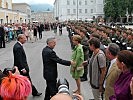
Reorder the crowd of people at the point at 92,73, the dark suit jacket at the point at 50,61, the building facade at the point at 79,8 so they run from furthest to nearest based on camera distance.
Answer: the building facade at the point at 79,8, the dark suit jacket at the point at 50,61, the crowd of people at the point at 92,73

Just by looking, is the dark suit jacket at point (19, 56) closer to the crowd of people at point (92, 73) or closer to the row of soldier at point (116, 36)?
the crowd of people at point (92, 73)

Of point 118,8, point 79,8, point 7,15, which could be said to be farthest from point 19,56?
point 79,8

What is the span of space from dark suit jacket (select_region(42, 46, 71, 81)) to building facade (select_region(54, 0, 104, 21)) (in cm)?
13353

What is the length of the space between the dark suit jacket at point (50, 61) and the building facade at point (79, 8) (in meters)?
134

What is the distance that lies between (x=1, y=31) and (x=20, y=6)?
93.1m

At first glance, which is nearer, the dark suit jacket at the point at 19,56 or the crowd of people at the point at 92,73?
the crowd of people at the point at 92,73

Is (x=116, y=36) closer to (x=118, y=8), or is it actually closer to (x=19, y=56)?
(x=19, y=56)

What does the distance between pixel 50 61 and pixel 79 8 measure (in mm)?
138568

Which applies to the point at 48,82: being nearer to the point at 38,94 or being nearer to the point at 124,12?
the point at 38,94

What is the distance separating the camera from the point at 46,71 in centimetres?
797

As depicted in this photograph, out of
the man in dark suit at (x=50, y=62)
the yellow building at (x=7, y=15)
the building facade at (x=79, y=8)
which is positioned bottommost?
the man in dark suit at (x=50, y=62)

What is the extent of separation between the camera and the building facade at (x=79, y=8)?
142375mm

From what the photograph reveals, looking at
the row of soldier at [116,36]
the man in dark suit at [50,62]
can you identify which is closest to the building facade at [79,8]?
the row of soldier at [116,36]

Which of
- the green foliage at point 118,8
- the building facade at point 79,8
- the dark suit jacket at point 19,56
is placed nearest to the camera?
the dark suit jacket at point 19,56
